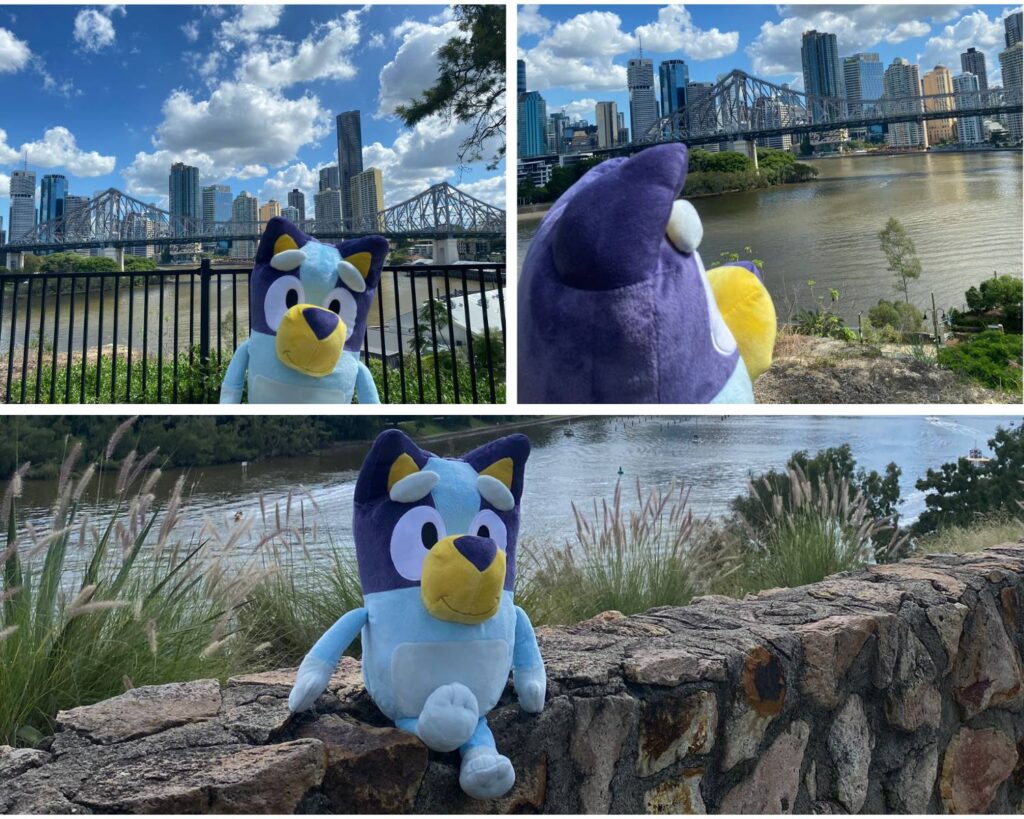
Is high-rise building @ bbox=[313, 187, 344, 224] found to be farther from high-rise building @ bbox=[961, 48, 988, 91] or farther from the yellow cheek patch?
high-rise building @ bbox=[961, 48, 988, 91]

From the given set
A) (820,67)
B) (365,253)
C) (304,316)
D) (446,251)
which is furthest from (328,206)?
(820,67)

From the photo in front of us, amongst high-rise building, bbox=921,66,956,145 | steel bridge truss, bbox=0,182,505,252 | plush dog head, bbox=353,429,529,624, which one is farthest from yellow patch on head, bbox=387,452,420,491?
high-rise building, bbox=921,66,956,145

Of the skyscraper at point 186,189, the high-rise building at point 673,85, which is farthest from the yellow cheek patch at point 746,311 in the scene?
the skyscraper at point 186,189

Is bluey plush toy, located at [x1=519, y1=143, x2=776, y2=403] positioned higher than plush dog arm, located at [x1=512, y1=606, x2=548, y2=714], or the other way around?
bluey plush toy, located at [x1=519, y1=143, x2=776, y2=403]

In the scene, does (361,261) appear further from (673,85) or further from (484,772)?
(484,772)

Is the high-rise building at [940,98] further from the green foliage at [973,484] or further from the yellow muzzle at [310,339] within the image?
the green foliage at [973,484]

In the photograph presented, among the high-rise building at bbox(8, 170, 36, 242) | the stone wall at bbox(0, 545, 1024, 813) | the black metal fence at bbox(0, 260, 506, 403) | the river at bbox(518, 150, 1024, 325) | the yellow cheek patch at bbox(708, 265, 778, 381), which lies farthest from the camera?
the black metal fence at bbox(0, 260, 506, 403)
